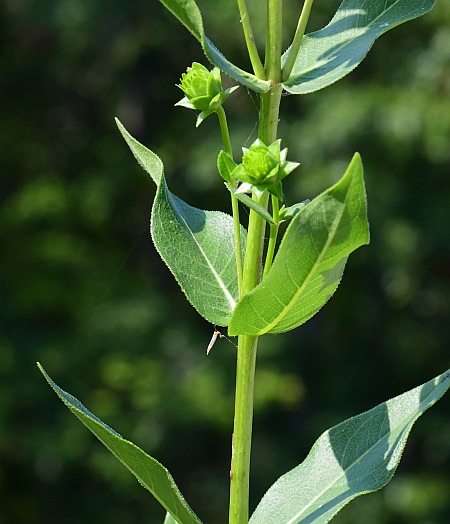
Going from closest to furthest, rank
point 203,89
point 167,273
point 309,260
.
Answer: point 309,260 < point 203,89 < point 167,273

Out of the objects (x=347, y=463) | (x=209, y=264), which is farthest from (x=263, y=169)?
(x=347, y=463)

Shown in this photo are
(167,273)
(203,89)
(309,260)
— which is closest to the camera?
(309,260)

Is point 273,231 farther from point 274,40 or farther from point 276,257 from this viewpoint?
point 274,40

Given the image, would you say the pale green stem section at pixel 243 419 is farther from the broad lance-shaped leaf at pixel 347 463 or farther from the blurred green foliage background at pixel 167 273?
the blurred green foliage background at pixel 167 273

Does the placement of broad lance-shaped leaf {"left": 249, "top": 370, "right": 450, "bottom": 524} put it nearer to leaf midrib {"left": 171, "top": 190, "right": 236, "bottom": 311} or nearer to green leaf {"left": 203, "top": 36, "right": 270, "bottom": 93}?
leaf midrib {"left": 171, "top": 190, "right": 236, "bottom": 311}

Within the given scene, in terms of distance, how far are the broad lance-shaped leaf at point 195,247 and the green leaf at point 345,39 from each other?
15 cm

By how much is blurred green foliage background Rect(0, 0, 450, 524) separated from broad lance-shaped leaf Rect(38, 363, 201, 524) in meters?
4.82

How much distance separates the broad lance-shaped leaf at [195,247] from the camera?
32.2 inches

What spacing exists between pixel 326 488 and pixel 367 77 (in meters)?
6.38

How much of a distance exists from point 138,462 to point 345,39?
16.0 inches

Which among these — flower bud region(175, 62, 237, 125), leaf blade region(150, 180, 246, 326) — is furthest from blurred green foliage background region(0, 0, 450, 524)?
flower bud region(175, 62, 237, 125)

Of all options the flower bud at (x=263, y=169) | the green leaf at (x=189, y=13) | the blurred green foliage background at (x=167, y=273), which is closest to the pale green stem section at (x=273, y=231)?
the flower bud at (x=263, y=169)

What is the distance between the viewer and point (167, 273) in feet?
23.8

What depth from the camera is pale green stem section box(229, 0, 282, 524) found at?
28.8 inches
